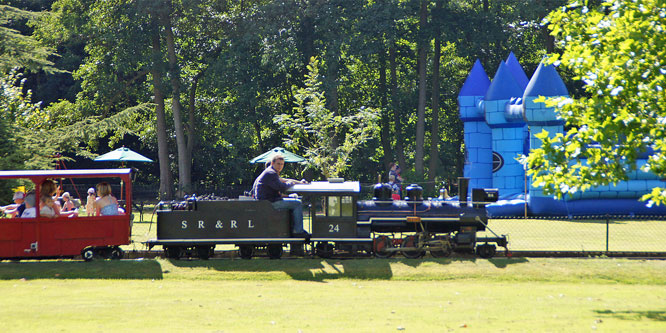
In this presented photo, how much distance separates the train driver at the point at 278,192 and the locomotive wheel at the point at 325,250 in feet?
1.75

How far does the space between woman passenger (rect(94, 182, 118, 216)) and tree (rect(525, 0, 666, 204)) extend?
31.9 feet

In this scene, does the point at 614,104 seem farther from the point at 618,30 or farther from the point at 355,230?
the point at 355,230

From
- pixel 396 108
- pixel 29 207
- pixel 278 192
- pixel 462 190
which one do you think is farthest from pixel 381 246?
pixel 396 108

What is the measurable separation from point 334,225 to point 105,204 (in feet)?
17.4

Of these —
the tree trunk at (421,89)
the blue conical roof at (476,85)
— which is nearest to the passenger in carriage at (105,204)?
the blue conical roof at (476,85)

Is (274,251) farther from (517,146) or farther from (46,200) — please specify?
(517,146)

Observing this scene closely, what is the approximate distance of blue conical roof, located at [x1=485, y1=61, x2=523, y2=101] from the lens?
106 ft

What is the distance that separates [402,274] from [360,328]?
A: 504 cm

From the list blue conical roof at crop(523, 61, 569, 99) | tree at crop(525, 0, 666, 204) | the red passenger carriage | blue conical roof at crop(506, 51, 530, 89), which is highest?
blue conical roof at crop(506, 51, 530, 89)

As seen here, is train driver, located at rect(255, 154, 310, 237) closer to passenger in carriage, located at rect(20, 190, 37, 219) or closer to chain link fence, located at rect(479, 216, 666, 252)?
passenger in carriage, located at rect(20, 190, 37, 219)

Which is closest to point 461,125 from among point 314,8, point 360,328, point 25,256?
point 314,8

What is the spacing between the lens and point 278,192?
17125 millimetres

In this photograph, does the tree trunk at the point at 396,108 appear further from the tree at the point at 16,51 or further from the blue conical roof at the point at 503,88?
the tree at the point at 16,51

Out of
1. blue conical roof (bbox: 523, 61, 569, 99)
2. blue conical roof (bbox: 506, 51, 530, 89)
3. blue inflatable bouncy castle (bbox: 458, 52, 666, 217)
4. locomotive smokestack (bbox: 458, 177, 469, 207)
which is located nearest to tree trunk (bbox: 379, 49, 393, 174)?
blue inflatable bouncy castle (bbox: 458, 52, 666, 217)
